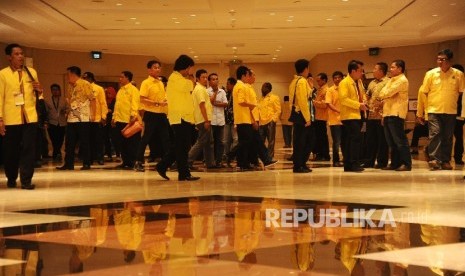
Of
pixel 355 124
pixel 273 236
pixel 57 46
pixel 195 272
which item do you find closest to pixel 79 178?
pixel 355 124

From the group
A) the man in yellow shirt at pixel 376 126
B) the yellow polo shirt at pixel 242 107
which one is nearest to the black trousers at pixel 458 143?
the man in yellow shirt at pixel 376 126

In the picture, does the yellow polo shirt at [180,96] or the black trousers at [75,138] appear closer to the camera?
the yellow polo shirt at [180,96]

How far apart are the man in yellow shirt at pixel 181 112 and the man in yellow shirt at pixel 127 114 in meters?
2.73

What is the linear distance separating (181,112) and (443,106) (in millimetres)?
3921

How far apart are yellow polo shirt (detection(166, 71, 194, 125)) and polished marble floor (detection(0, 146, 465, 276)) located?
895 millimetres

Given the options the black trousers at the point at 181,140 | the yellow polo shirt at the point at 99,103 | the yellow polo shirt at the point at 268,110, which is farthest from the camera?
the yellow polo shirt at the point at 268,110

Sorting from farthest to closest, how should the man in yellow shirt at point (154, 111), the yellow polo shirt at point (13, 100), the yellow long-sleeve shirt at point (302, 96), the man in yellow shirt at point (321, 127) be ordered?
1. the man in yellow shirt at point (321, 127)
2. the yellow long-sleeve shirt at point (302, 96)
3. the man in yellow shirt at point (154, 111)
4. the yellow polo shirt at point (13, 100)

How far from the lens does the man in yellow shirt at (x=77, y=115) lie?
445 inches

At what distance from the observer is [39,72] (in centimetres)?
2488

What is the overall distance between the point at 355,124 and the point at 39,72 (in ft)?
56.8

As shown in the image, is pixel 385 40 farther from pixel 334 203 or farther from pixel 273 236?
pixel 273 236

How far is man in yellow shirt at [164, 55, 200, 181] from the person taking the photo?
336 inches

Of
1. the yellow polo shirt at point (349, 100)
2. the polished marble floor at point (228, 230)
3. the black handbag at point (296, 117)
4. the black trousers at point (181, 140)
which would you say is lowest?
the polished marble floor at point (228, 230)

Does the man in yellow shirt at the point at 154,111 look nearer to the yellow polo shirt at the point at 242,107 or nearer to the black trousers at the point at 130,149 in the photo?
the yellow polo shirt at the point at 242,107
